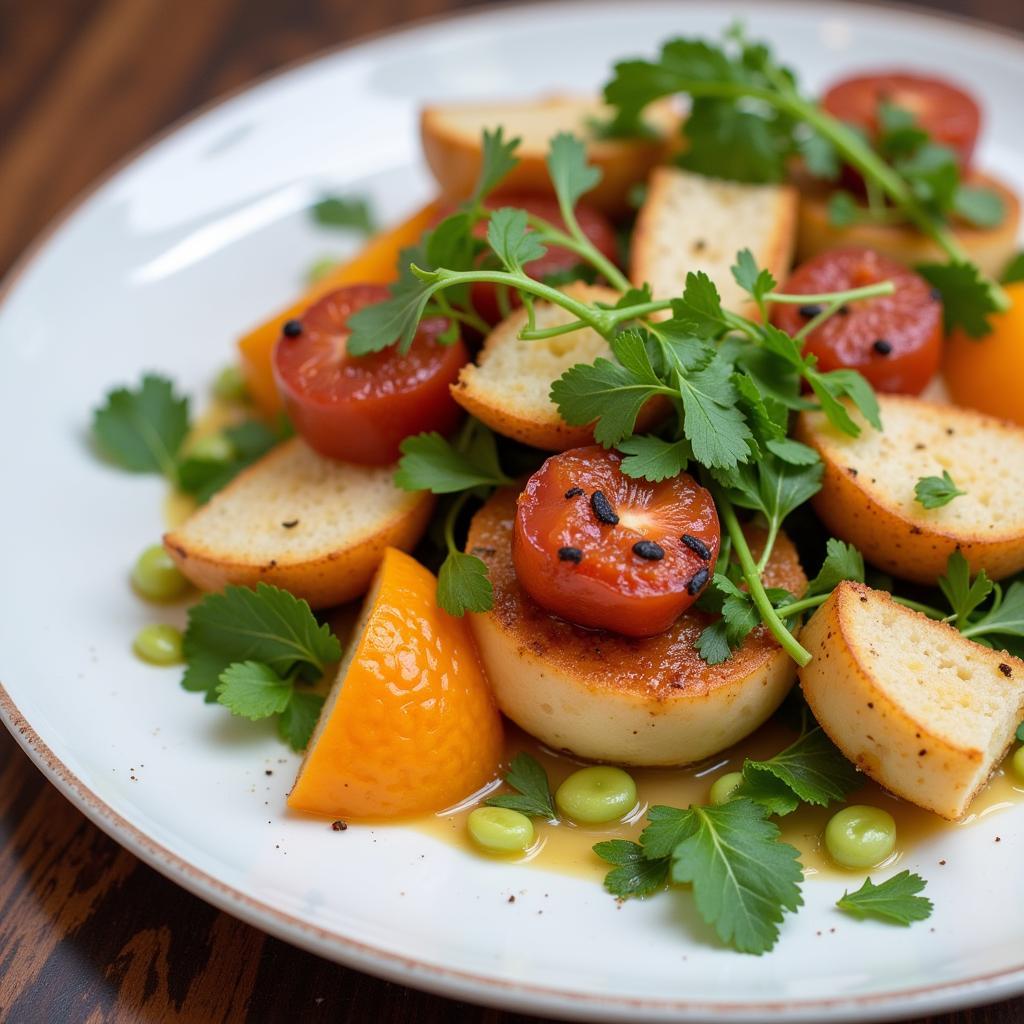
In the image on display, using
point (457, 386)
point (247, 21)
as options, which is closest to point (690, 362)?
point (457, 386)

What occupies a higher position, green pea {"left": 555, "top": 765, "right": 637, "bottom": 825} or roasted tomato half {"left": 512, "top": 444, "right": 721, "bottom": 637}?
Answer: roasted tomato half {"left": 512, "top": 444, "right": 721, "bottom": 637}

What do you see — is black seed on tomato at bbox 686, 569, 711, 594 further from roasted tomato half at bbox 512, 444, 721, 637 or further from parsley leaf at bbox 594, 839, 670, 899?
parsley leaf at bbox 594, 839, 670, 899

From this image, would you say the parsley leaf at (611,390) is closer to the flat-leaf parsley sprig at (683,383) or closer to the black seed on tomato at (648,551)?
the flat-leaf parsley sprig at (683,383)

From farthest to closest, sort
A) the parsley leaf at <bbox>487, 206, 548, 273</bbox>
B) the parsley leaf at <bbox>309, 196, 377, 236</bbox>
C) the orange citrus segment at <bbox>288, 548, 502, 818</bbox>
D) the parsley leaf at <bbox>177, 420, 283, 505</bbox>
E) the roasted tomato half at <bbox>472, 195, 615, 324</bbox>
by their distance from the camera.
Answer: the parsley leaf at <bbox>309, 196, 377, 236</bbox> < the parsley leaf at <bbox>177, 420, 283, 505</bbox> < the roasted tomato half at <bbox>472, 195, 615, 324</bbox> < the parsley leaf at <bbox>487, 206, 548, 273</bbox> < the orange citrus segment at <bbox>288, 548, 502, 818</bbox>

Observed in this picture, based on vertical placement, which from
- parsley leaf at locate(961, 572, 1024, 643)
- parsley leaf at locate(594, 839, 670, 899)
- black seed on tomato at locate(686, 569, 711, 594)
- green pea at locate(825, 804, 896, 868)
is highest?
black seed on tomato at locate(686, 569, 711, 594)

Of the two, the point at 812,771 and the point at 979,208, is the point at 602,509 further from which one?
the point at 979,208

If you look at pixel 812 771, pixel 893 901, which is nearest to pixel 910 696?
pixel 812 771

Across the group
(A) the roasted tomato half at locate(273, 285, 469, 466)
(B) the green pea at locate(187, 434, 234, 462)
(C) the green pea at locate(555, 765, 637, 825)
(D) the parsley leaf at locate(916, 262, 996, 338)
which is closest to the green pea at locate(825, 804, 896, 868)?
(C) the green pea at locate(555, 765, 637, 825)

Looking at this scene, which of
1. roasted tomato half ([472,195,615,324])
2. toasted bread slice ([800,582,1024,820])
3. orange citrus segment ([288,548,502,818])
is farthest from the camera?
roasted tomato half ([472,195,615,324])
